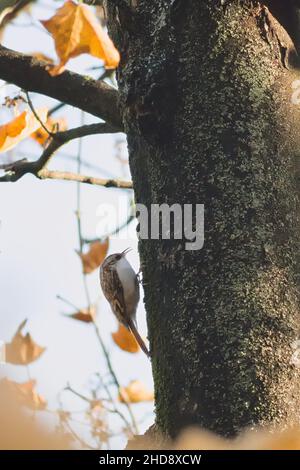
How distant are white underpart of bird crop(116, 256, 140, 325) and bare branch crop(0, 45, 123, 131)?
6.42 ft

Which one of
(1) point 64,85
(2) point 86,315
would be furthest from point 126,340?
(1) point 64,85

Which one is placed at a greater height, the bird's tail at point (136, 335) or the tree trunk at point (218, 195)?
the tree trunk at point (218, 195)

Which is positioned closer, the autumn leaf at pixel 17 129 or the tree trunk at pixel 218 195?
the tree trunk at pixel 218 195

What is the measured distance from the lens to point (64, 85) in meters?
2.84

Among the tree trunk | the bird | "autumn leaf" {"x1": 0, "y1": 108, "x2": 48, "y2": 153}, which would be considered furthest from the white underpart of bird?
the tree trunk

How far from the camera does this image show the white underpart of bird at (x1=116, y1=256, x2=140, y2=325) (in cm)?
474

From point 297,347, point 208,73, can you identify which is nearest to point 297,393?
point 297,347

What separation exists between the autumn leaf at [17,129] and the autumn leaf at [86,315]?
1381 mm

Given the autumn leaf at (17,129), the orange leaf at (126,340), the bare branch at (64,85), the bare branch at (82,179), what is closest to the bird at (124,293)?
the orange leaf at (126,340)

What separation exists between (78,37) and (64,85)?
1.56 feet

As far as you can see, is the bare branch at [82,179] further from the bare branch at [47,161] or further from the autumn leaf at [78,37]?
the autumn leaf at [78,37]

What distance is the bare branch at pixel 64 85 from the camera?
281 cm

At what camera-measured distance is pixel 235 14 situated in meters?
2.38

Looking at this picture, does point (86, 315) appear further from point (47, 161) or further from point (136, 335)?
point (47, 161)
